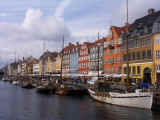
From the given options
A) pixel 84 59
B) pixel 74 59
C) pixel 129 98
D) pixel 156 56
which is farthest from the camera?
pixel 74 59

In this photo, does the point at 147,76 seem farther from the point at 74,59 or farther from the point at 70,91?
the point at 74,59

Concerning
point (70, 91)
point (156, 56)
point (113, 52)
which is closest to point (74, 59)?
point (113, 52)

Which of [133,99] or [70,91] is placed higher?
[133,99]

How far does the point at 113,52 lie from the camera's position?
79688mm

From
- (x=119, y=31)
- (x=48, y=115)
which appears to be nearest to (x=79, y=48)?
(x=119, y=31)

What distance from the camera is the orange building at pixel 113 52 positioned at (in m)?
76.4

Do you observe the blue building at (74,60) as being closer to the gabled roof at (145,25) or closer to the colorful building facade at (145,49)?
the colorful building facade at (145,49)

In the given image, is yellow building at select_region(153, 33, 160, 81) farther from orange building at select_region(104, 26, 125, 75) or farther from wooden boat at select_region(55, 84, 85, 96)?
wooden boat at select_region(55, 84, 85, 96)

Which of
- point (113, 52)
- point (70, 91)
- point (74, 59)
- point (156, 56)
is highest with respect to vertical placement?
point (113, 52)

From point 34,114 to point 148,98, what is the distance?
1630 cm

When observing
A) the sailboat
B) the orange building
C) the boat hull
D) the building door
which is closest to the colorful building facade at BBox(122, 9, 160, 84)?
the building door

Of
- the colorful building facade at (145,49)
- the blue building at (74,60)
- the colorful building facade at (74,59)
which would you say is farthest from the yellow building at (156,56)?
the blue building at (74,60)

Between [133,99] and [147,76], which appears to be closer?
[133,99]

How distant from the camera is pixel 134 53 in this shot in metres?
68.4
